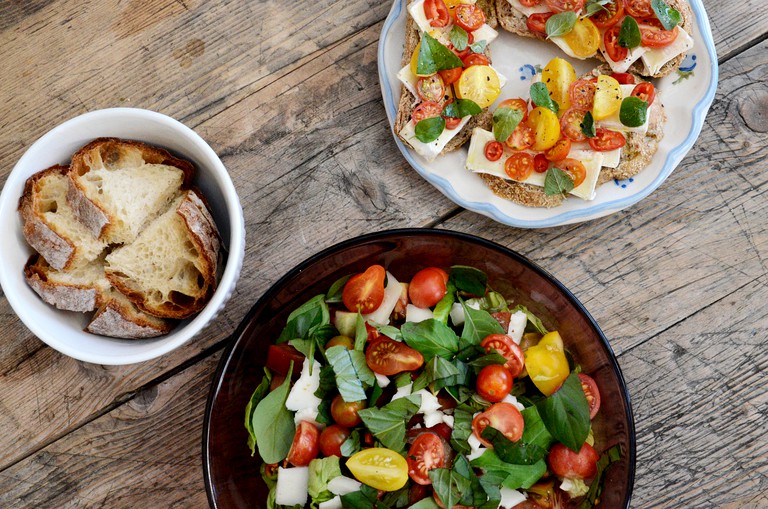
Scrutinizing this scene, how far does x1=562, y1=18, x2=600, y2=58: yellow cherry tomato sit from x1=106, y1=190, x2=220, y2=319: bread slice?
1.14 m

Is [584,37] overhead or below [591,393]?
overhead

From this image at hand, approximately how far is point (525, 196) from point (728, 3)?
865 millimetres

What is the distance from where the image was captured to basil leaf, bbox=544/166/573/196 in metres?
1.87

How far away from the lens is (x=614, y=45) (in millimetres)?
1920

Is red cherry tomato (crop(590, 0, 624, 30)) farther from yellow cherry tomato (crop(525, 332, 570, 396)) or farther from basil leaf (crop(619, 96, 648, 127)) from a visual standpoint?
yellow cherry tomato (crop(525, 332, 570, 396))

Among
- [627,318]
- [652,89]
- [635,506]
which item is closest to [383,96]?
[652,89]

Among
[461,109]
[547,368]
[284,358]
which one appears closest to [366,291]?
[284,358]

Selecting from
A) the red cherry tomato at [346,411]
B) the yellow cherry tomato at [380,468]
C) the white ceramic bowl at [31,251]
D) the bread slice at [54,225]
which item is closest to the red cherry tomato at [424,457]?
the yellow cherry tomato at [380,468]

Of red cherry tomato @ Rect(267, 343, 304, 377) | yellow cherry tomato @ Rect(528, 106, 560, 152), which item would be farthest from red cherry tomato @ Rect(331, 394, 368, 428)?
yellow cherry tomato @ Rect(528, 106, 560, 152)

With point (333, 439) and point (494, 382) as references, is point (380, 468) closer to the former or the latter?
point (333, 439)

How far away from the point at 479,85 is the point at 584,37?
34 cm

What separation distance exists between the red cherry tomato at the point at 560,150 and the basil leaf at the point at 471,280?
0.43 metres

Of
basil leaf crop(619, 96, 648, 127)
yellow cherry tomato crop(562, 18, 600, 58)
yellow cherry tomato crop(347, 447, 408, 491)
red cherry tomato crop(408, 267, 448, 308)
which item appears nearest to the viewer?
yellow cherry tomato crop(347, 447, 408, 491)

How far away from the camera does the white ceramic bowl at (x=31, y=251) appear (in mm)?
1569
